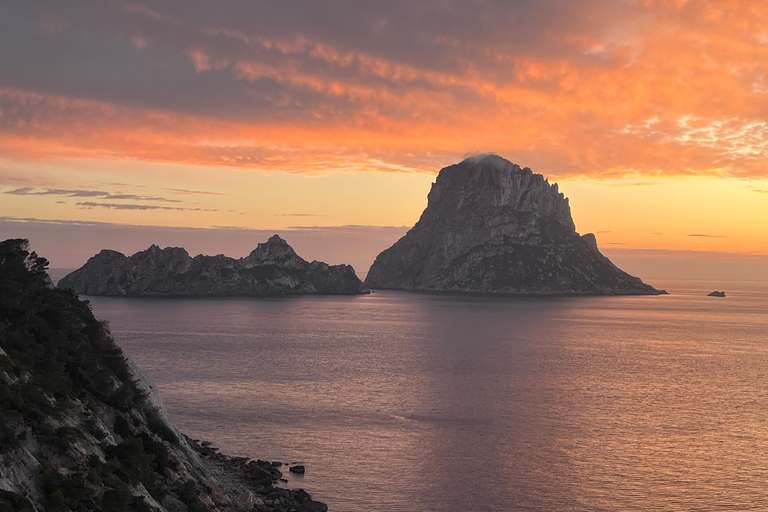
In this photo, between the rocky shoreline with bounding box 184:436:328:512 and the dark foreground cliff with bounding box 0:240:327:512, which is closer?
the dark foreground cliff with bounding box 0:240:327:512

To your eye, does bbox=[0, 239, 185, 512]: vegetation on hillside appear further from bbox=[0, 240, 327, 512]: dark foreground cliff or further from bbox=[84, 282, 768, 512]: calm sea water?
bbox=[84, 282, 768, 512]: calm sea water

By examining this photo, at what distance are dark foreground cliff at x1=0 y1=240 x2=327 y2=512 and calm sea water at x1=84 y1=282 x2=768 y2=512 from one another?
9.65 meters

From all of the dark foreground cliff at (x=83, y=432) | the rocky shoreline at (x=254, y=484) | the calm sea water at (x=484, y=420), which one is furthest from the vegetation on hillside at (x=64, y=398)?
the calm sea water at (x=484, y=420)

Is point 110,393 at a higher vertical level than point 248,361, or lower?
higher

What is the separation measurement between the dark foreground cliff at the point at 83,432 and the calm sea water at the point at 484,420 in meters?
9.65

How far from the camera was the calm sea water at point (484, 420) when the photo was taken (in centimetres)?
5675

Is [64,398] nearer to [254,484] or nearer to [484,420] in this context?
[254,484]

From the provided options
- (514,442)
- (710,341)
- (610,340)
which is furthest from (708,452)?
(710,341)

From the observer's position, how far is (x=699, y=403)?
94625 mm

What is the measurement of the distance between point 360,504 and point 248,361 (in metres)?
79.7

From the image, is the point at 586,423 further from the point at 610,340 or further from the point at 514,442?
the point at 610,340

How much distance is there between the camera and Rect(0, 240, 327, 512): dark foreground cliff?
35.2m

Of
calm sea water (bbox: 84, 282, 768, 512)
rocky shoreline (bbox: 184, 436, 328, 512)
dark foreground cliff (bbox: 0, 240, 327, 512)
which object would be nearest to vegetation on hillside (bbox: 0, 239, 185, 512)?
dark foreground cliff (bbox: 0, 240, 327, 512)

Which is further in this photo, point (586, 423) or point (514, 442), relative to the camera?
point (586, 423)
